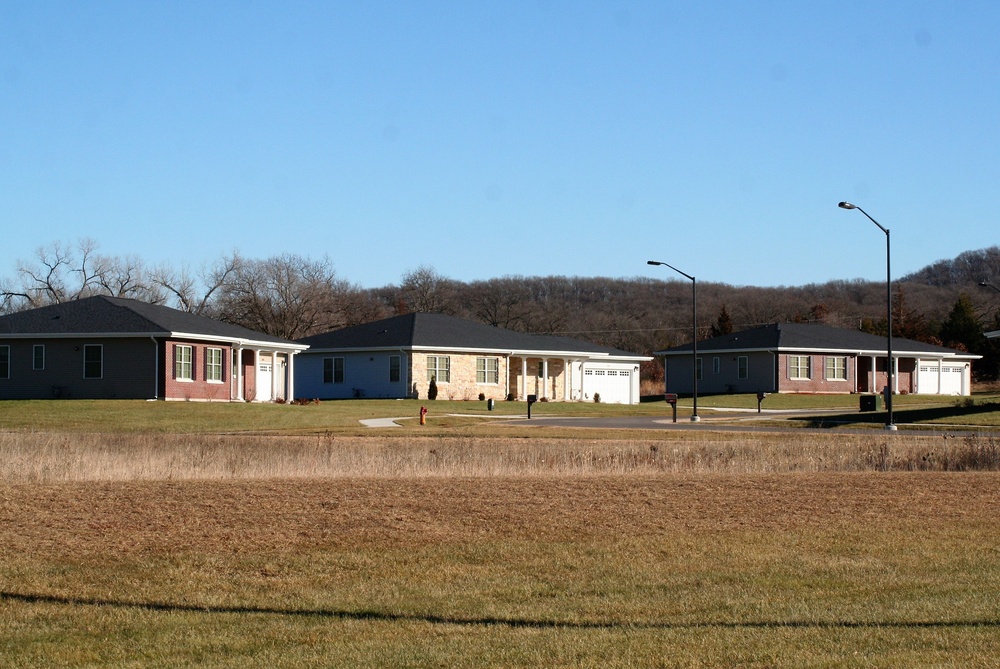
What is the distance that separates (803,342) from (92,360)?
4094 cm

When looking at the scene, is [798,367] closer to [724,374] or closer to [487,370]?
[724,374]

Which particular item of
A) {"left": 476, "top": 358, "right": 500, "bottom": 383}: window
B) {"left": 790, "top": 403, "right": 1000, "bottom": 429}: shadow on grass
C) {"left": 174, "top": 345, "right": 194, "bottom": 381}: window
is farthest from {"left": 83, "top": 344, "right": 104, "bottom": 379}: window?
{"left": 790, "top": 403, "right": 1000, "bottom": 429}: shadow on grass

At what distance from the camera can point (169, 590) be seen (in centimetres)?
984

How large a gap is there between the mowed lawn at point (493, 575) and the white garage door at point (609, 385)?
4671cm

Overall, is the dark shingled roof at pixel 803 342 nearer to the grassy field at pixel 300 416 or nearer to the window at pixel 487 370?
the grassy field at pixel 300 416

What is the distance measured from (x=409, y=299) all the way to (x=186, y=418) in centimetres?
7897

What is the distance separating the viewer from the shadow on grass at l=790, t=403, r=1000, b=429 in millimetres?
39625

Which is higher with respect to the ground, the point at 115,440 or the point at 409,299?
the point at 409,299

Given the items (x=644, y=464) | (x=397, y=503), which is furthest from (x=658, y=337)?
(x=397, y=503)

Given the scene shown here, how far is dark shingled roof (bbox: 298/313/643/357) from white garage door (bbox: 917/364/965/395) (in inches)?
894

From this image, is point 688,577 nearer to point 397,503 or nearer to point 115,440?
point 397,503

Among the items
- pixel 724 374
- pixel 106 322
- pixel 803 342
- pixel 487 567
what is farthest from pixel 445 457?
pixel 724 374

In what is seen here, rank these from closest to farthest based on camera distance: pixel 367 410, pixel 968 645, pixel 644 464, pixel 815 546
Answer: pixel 968 645, pixel 815 546, pixel 644 464, pixel 367 410

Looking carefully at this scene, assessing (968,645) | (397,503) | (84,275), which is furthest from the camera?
(84,275)
